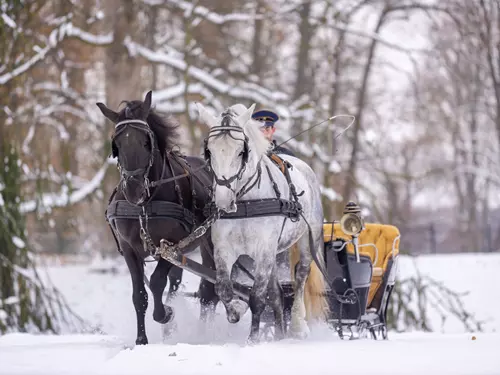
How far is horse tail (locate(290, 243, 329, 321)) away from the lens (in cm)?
817

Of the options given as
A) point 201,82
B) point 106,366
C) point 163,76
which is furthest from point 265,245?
point 163,76

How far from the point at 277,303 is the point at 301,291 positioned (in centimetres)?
48

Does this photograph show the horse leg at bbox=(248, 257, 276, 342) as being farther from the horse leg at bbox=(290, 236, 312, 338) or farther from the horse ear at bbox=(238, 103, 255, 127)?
the horse ear at bbox=(238, 103, 255, 127)

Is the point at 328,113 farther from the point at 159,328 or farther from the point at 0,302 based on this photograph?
the point at 159,328

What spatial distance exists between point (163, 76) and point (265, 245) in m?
15.6

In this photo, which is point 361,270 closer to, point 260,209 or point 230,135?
point 260,209

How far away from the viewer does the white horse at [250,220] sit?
6504 mm

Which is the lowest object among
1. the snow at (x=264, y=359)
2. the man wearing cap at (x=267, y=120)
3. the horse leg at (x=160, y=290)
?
the snow at (x=264, y=359)

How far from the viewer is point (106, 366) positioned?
6.01 meters

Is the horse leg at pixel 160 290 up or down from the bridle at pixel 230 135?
down

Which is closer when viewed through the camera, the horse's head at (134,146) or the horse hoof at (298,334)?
the horse's head at (134,146)

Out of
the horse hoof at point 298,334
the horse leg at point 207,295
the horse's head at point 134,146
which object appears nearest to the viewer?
the horse's head at point 134,146

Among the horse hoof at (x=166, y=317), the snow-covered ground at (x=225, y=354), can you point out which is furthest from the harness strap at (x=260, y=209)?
the snow-covered ground at (x=225, y=354)

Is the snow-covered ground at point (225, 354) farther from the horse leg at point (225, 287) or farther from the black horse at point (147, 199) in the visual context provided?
the black horse at point (147, 199)
